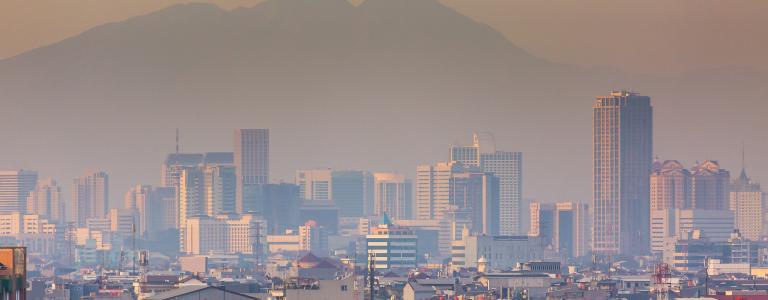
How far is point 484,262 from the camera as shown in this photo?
187000 millimetres

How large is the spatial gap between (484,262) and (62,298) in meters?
76.7

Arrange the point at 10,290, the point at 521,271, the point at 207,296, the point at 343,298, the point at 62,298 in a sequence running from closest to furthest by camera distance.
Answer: the point at 10,290
the point at 207,296
the point at 343,298
the point at 62,298
the point at 521,271

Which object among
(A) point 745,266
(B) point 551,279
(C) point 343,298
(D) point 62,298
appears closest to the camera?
(C) point 343,298

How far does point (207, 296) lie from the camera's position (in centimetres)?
7931

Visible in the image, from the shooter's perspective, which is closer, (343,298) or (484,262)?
(343,298)

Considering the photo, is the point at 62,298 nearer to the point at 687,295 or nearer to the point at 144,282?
the point at 144,282

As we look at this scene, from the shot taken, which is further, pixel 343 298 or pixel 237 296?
pixel 343 298

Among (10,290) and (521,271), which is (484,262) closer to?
(521,271)

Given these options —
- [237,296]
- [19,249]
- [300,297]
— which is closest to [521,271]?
[300,297]

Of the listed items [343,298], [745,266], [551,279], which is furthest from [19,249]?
[745,266]

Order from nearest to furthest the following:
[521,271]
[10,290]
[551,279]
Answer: [10,290]
[551,279]
[521,271]

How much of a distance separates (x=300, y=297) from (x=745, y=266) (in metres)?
96.7

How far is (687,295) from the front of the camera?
115 meters

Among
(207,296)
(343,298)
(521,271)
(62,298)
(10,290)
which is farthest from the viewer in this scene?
(521,271)
